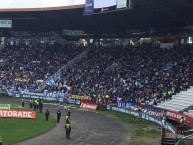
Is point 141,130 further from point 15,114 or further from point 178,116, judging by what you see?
point 15,114

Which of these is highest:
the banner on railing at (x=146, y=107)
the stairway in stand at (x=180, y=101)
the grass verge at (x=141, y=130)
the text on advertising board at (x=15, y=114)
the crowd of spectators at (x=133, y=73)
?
the crowd of spectators at (x=133, y=73)

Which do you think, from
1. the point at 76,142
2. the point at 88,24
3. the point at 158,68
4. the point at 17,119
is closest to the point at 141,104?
the point at 158,68

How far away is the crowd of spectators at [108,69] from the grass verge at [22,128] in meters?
14.3

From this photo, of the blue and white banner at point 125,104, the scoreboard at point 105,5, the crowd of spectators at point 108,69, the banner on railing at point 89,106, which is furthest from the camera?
the banner on railing at point 89,106

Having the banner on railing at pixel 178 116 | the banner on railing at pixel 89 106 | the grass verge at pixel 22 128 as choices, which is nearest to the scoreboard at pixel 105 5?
the banner on railing at pixel 89 106

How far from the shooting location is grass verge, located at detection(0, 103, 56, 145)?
28.4 m

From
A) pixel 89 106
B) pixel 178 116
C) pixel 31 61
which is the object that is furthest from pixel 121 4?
pixel 31 61

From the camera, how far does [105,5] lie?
49.8 meters

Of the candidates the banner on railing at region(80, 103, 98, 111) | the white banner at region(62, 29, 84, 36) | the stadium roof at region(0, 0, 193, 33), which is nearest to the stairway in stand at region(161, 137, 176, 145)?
the stadium roof at region(0, 0, 193, 33)

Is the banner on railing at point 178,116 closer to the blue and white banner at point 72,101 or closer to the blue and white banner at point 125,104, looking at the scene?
the blue and white banner at point 125,104

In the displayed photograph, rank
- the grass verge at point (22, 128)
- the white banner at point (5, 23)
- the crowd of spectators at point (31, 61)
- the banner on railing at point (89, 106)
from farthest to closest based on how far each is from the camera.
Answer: the white banner at point (5, 23) < the crowd of spectators at point (31, 61) < the banner on railing at point (89, 106) < the grass verge at point (22, 128)

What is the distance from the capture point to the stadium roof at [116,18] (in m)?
49.3

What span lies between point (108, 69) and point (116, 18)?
753 cm

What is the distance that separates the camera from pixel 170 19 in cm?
5591
